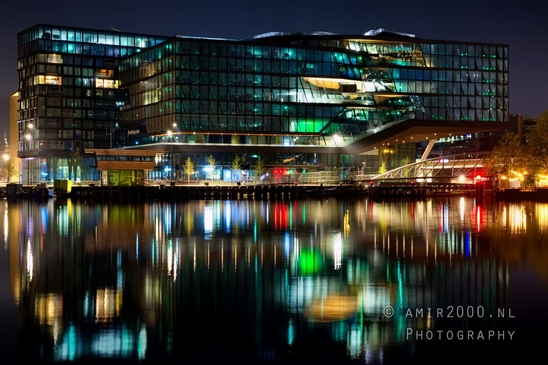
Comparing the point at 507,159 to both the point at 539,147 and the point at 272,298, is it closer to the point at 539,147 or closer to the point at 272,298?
the point at 539,147

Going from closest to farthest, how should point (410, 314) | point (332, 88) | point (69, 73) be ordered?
point (410, 314) → point (332, 88) → point (69, 73)

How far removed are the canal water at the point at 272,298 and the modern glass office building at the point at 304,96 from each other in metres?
91.9

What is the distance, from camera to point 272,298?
760 inches

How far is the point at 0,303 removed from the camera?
61.6 feet

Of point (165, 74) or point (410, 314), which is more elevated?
point (165, 74)

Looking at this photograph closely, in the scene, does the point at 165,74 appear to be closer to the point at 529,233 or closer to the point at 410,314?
the point at 529,233

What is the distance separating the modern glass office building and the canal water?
91.9 m

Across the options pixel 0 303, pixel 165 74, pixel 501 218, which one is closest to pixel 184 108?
pixel 165 74

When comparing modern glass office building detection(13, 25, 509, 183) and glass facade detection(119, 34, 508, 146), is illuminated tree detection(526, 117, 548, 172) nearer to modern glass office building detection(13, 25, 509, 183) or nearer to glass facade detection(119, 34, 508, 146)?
modern glass office building detection(13, 25, 509, 183)

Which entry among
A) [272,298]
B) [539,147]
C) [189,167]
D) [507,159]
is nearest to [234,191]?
[189,167]

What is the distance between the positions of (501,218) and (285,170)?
80809 mm

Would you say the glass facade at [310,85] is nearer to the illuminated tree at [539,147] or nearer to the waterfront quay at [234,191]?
the waterfront quay at [234,191]

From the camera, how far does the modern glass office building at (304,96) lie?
414 ft

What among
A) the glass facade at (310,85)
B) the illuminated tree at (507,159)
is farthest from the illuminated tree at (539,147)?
the glass facade at (310,85)
